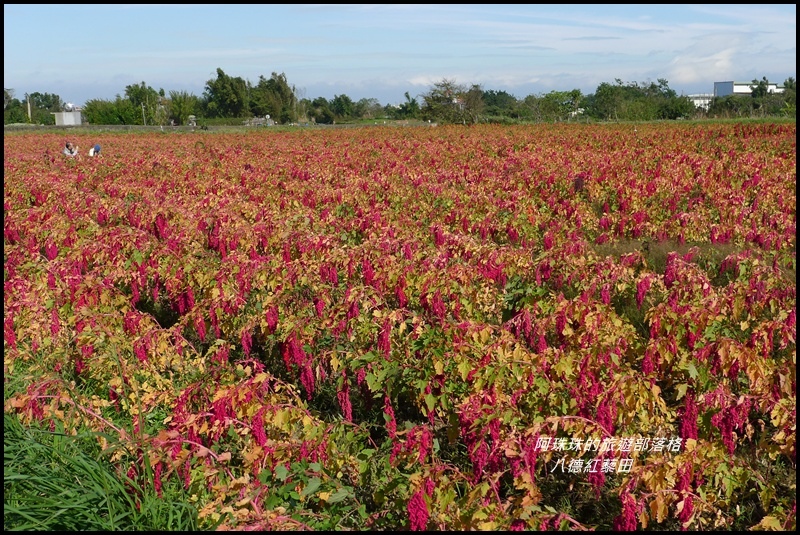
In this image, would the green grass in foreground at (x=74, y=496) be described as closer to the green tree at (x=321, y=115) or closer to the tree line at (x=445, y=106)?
the tree line at (x=445, y=106)

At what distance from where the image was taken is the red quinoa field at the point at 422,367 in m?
3.44

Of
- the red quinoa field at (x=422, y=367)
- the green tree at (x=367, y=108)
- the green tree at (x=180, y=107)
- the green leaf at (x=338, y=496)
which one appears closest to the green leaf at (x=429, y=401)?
the red quinoa field at (x=422, y=367)

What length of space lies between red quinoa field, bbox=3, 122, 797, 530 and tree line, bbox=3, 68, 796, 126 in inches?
1676

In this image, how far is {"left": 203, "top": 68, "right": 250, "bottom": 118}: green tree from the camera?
3155 inches

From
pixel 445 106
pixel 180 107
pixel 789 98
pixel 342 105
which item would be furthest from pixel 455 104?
pixel 342 105

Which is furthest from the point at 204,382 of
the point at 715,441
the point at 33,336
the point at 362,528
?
the point at 715,441

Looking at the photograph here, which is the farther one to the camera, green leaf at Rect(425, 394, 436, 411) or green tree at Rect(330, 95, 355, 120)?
green tree at Rect(330, 95, 355, 120)

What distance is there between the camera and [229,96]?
→ 3167 inches

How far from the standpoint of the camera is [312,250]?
23.6ft

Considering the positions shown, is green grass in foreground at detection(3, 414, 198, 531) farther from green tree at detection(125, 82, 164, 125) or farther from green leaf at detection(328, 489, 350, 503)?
green tree at detection(125, 82, 164, 125)

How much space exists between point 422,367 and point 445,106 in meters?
50.6

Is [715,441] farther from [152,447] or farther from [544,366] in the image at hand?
[152,447]

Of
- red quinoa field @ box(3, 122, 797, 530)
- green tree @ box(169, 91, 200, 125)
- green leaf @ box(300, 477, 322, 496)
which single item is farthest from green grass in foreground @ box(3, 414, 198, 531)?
green tree @ box(169, 91, 200, 125)

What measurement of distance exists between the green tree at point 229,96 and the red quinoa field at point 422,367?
74.3m
